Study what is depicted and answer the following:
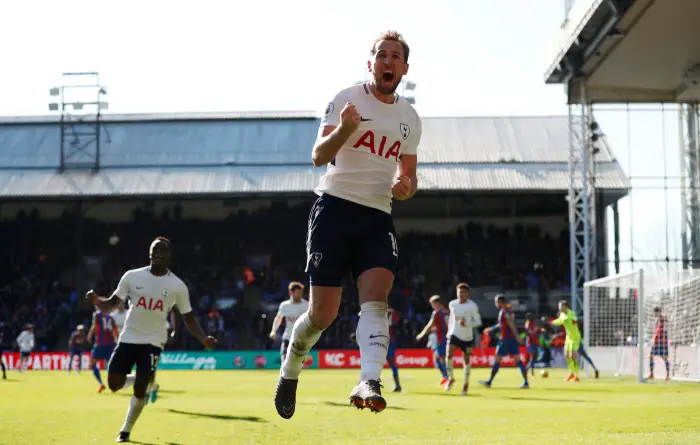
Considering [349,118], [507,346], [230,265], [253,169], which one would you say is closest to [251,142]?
[253,169]

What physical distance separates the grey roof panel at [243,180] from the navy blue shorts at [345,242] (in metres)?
39.5

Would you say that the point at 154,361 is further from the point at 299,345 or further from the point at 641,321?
the point at 641,321

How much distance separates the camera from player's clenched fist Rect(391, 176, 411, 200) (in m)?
6.66

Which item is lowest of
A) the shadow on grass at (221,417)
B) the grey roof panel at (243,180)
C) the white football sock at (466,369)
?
the shadow on grass at (221,417)

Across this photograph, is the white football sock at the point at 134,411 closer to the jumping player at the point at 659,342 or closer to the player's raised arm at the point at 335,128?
the player's raised arm at the point at 335,128

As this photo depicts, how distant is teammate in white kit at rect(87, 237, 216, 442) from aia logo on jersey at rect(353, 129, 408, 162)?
563 cm

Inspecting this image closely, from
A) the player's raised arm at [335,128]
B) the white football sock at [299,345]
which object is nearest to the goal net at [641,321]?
the white football sock at [299,345]

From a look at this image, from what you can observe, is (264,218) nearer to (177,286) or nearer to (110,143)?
(110,143)

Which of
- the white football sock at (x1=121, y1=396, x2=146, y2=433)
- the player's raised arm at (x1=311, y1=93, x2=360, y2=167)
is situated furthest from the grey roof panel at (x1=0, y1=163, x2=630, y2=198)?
the player's raised arm at (x1=311, y1=93, x2=360, y2=167)

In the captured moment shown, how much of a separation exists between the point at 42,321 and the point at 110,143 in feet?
35.3

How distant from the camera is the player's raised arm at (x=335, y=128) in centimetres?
630

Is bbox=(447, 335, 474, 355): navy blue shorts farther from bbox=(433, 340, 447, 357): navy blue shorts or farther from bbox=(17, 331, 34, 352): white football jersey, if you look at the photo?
bbox=(17, 331, 34, 352): white football jersey

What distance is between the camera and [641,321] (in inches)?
1067

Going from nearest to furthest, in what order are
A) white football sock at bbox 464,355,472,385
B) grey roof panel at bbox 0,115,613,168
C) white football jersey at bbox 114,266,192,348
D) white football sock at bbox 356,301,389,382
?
white football sock at bbox 356,301,389,382 → white football jersey at bbox 114,266,192,348 → white football sock at bbox 464,355,472,385 → grey roof panel at bbox 0,115,613,168
